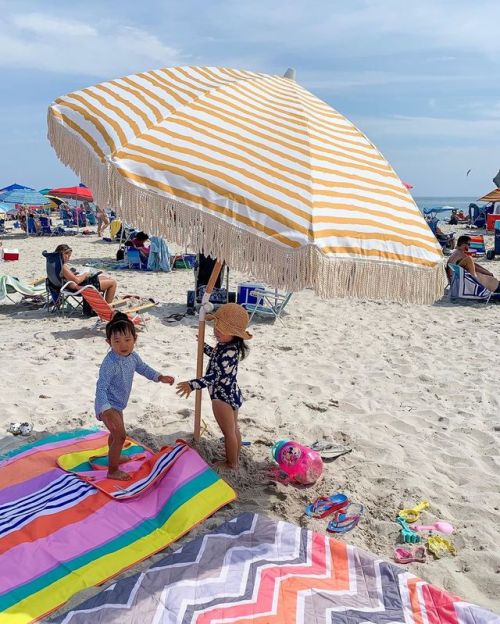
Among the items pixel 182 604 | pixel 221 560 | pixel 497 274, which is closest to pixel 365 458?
pixel 221 560

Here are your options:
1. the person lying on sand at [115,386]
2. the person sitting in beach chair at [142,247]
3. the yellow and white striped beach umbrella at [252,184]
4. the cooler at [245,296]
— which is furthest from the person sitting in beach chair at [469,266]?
the person lying on sand at [115,386]

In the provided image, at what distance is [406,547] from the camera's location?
326 centimetres

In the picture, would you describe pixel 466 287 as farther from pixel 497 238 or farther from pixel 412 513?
pixel 412 513

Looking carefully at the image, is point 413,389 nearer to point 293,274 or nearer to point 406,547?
point 406,547

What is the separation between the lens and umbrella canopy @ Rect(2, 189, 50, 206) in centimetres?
2268

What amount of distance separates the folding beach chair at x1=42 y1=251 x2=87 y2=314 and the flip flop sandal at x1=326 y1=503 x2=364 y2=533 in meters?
5.47

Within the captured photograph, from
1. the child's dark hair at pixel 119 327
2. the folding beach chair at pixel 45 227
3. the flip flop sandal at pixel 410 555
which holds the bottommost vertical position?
the flip flop sandal at pixel 410 555

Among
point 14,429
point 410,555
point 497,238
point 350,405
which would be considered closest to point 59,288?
point 14,429

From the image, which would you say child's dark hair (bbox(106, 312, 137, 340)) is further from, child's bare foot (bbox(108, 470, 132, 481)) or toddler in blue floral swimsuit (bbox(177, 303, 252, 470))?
child's bare foot (bbox(108, 470, 132, 481))

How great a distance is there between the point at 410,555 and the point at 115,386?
2.07 meters

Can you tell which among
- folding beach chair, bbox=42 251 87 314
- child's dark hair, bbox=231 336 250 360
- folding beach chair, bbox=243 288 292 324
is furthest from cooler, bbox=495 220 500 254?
child's dark hair, bbox=231 336 250 360

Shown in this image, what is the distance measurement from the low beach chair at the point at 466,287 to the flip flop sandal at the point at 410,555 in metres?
7.75

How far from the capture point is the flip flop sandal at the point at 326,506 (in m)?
3.54

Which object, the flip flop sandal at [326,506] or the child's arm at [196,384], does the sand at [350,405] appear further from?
the child's arm at [196,384]
